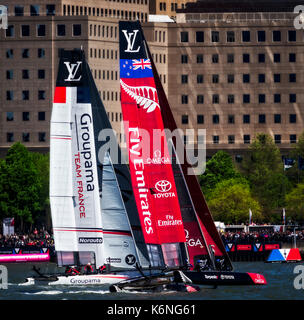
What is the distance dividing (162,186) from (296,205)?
94802mm

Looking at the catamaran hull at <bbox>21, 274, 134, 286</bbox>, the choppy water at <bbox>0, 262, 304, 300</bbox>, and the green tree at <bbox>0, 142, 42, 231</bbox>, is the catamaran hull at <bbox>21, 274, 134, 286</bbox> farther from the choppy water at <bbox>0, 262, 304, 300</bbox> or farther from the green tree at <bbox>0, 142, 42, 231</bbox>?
the green tree at <bbox>0, 142, 42, 231</bbox>

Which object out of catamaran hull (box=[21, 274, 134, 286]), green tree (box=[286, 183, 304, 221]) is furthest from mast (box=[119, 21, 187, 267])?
green tree (box=[286, 183, 304, 221])

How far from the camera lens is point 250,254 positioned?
451 feet

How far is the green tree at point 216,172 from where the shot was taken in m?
184

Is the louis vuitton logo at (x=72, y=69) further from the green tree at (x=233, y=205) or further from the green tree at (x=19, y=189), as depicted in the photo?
the green tree at (x=233, y=205)

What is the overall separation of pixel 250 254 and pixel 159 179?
5641cm

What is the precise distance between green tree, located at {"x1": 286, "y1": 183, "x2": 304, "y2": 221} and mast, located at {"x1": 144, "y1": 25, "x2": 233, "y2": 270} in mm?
90666

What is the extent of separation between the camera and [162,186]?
82.2 m

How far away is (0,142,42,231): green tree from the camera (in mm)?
173000

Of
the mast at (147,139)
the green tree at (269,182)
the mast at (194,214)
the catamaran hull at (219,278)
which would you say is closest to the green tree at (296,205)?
the green tree at (269,182)

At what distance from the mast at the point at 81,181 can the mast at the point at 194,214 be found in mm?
4098

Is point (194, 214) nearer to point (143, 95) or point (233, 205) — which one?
point (143, 95)
